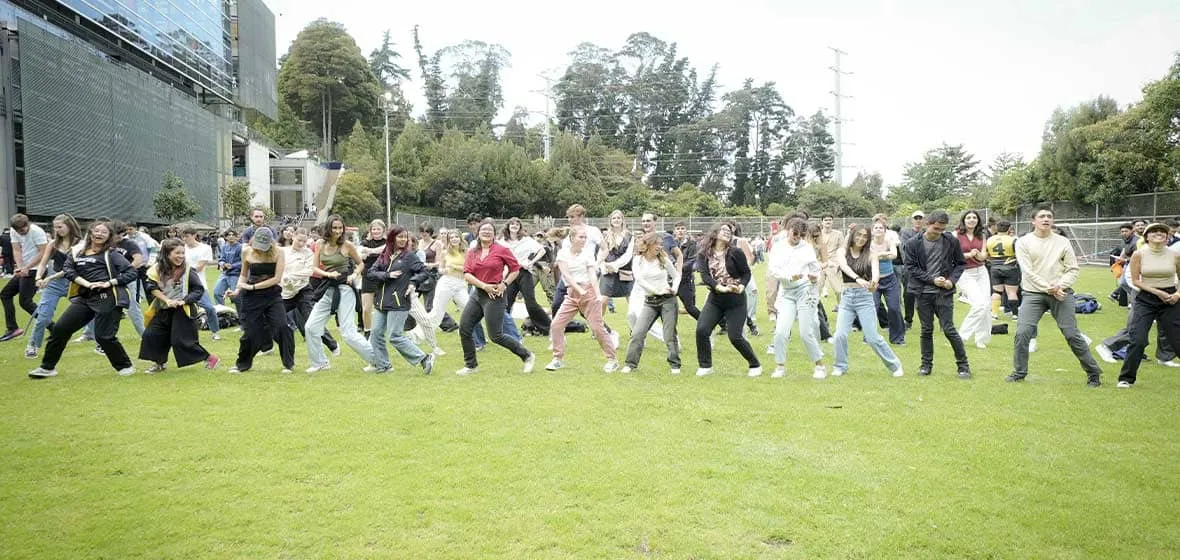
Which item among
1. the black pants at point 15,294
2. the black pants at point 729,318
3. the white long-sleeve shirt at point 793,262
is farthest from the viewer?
the black pants at point 15,294

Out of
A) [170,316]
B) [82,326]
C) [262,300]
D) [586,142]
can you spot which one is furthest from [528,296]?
[586,142]

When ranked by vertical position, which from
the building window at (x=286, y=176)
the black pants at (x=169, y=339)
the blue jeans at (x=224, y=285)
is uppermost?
the building window at (x=286, y=176)

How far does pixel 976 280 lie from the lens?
1078cm

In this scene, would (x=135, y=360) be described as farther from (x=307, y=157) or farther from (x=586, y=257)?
(x=307, y=157)

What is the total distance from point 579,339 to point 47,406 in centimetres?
680

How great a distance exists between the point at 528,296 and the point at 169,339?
4.59 metres

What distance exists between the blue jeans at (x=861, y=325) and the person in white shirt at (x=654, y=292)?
6.06 ft

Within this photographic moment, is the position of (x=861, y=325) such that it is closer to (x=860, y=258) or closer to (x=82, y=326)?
(x=860, y=258)

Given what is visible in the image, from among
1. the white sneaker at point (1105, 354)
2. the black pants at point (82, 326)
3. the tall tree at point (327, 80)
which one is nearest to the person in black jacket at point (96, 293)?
the black pants at point (82, 326)

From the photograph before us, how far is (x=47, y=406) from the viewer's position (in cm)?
729

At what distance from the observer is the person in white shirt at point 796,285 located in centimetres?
836

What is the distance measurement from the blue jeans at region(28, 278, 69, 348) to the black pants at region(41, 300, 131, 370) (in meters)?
1.46

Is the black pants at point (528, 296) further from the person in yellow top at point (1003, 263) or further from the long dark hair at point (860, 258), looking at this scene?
the person in yellow top at point (1003, 263)

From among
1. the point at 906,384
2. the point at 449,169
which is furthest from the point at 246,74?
the point at 906,384
